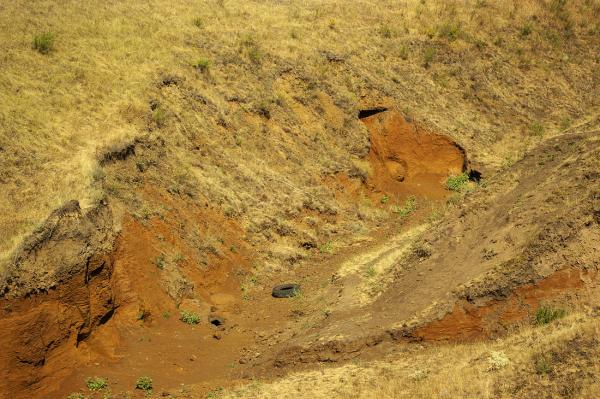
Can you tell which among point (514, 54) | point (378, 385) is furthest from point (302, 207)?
point (514, 54)

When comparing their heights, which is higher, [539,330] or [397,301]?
[539,330]

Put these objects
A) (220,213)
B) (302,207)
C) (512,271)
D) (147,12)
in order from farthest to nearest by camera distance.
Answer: (147,12)
(302,207)
(220,213)
(512,271)

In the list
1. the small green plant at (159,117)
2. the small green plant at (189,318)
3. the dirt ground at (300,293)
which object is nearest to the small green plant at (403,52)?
the dirt ground at (300,293)

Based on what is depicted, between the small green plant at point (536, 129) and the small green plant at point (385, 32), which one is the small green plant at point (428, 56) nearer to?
the small green plant at point (385, 32)

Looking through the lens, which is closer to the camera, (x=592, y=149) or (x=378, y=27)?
(x=592, y=149)

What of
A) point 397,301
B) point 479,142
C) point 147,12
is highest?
point 147,12

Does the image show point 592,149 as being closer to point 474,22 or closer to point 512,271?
point 512,271
